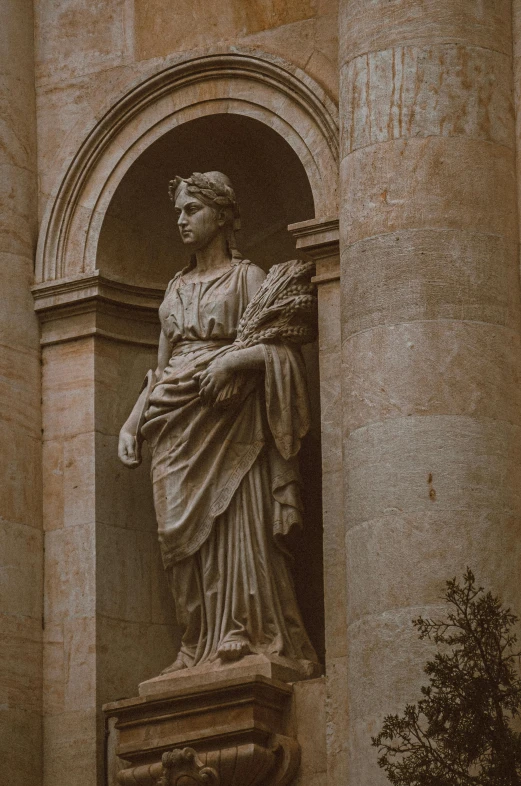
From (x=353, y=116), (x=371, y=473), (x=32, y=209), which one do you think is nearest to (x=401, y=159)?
(x=353, y=116)

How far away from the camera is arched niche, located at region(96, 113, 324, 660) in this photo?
1424cm

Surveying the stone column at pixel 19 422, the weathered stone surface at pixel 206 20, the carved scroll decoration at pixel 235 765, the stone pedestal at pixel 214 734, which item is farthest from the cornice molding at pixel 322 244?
the carved scroll decoration at pixel 235 765

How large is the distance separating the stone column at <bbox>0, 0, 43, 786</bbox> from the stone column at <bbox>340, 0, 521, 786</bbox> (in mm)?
2361

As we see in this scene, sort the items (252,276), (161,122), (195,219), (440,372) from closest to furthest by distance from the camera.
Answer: (440,372) < (252,276) < (195,219) < (161,122)

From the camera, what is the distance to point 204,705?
1281 centimetres

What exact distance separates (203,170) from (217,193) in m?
0.72

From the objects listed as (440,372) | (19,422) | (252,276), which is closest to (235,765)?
(440,372)

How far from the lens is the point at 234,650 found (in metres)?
12.9

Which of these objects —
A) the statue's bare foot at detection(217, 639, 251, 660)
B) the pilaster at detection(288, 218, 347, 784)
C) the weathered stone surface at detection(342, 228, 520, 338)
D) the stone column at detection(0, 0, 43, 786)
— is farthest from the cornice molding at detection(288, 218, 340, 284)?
the statue's bare foot at detection(217, 639, 251, 660)

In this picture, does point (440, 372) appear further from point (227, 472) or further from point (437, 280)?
point (227, 472)

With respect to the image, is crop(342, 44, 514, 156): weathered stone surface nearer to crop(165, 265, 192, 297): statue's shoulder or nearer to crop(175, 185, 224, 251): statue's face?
crop(175, 185, 224, 251): statue's face

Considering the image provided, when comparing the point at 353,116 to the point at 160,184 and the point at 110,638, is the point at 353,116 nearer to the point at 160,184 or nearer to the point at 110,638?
the point at 160,184

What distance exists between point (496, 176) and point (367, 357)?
46.4 inches

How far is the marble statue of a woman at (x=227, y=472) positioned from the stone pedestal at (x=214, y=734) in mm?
297
